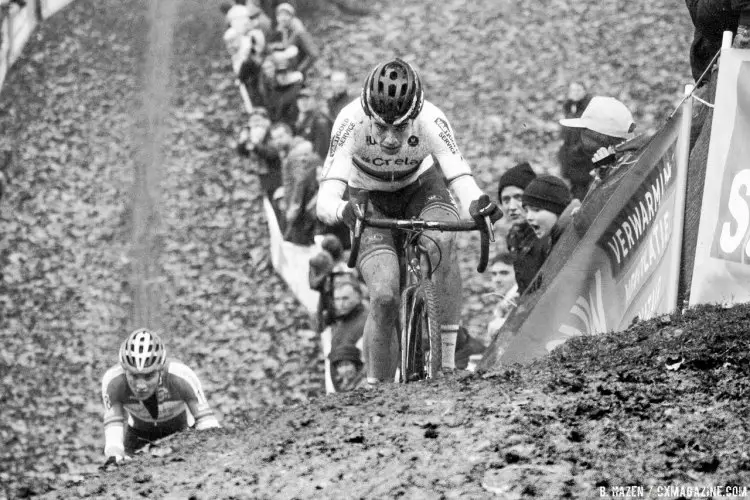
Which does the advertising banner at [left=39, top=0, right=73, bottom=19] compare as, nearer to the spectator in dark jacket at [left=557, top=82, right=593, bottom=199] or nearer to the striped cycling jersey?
the spectator in dark jacket at [left=557, top=82, right=593, bottom=199]

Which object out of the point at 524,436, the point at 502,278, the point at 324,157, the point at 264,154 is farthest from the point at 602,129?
the point at 264,154

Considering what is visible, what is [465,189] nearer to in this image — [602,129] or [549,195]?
[549,195]

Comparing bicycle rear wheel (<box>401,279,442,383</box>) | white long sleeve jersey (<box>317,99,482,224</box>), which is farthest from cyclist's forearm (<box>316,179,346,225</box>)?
bicycle rear wheel (<box>401,279,442,383</box>)

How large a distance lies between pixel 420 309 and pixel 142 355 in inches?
144

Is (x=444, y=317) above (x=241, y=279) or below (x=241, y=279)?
below

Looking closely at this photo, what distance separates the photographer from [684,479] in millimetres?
7215

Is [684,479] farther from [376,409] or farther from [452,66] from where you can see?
[452,66]

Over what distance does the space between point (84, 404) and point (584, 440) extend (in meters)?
12.4

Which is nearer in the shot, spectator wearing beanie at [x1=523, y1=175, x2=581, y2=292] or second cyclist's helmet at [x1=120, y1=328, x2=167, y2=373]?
spectator wearing beanie at [x1=523, y1=175, x2=581, y2=292]

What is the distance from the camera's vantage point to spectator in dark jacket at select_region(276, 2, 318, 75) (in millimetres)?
22125

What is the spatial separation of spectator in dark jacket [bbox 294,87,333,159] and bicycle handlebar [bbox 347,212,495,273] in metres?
9.00

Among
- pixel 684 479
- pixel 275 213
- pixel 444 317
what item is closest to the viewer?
pixel 684 479

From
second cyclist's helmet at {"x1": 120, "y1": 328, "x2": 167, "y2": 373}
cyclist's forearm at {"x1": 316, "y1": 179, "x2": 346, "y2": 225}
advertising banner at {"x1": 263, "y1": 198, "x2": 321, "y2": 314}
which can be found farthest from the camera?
advertising banner at {"x1": 263, "y1": 198, "x2": 321, "y2": 314}

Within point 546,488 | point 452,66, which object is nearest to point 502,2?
point 452,66
